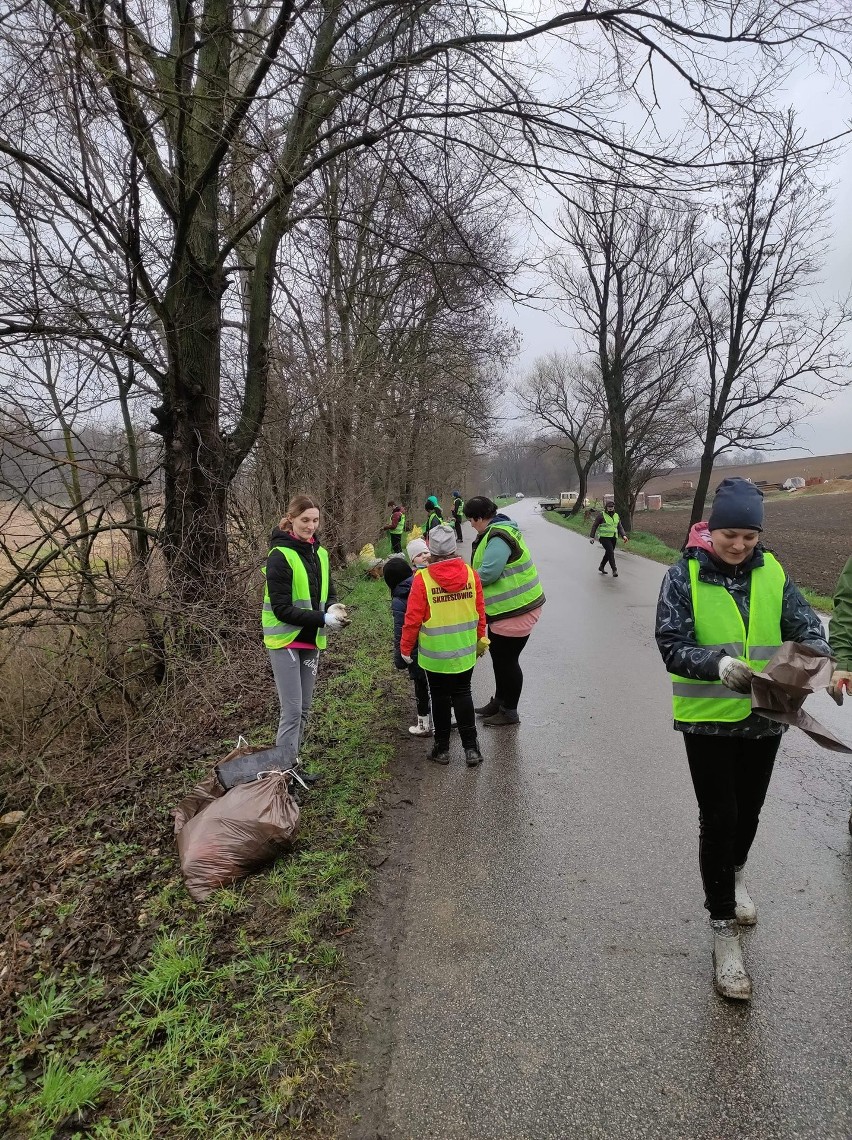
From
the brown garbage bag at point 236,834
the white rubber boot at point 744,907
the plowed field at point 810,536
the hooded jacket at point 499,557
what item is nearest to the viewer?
the white rubber boot at point 744,907

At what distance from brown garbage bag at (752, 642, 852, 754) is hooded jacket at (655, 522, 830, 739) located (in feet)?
0.77

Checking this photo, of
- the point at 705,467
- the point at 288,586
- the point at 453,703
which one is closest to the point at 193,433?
the point at 288,586

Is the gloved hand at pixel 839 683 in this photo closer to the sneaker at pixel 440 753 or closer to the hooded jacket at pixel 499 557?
the hooded jacket at pixel 499 557

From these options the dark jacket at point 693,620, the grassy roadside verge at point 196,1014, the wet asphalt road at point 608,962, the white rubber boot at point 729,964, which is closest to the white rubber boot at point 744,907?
the wet asphalt road at point 608,962

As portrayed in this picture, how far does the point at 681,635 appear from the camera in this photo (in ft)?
7.93

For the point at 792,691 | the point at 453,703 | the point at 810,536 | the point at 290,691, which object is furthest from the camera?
the point at 810,536

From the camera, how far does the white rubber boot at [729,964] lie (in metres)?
2.31

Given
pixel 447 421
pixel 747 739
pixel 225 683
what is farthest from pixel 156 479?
pixel 447 421

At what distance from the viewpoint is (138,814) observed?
3.99m

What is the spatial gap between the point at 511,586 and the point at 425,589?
0.96 meters

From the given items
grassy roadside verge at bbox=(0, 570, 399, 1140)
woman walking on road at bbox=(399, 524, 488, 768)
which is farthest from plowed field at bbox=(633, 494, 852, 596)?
grassy roadside verge at bbox=(0, 570, 399, 1140)

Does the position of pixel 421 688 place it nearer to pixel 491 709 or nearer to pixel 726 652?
pixel 491 709

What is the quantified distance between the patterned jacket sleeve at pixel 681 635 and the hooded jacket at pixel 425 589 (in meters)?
1.92

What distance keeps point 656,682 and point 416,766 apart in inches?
119
